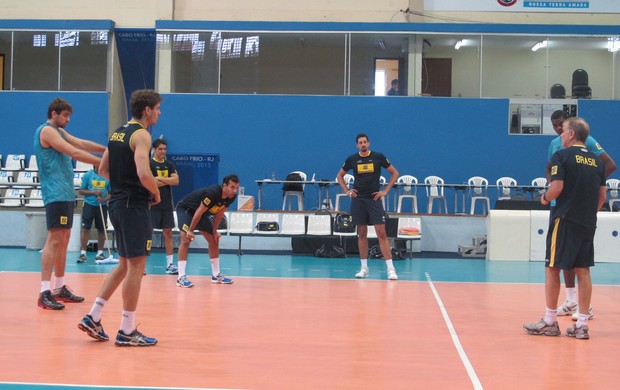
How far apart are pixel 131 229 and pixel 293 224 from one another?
422 inches

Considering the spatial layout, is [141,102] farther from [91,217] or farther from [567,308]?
[91,217]

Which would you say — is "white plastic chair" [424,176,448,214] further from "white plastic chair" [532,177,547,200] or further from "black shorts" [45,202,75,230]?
"black shorts" [45,202,75,230]

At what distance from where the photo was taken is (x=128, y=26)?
22219mm

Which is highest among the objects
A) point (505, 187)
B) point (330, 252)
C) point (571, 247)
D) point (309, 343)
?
point (505, 187)

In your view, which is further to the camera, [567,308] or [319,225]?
[319,225]

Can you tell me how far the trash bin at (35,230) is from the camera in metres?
16.2

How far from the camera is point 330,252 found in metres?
16.2

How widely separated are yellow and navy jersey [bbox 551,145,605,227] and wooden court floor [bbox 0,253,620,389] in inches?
45.3

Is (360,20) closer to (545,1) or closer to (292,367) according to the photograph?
(545,1)

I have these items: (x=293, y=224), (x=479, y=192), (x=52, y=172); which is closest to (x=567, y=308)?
(x=52, y=172)

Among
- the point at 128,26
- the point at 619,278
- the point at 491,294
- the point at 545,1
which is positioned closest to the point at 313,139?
the point at 128,26

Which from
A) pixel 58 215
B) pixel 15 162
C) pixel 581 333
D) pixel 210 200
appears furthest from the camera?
pixel 15 162

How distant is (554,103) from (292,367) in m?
17.3

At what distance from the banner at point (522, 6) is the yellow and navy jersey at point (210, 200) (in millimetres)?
13593
